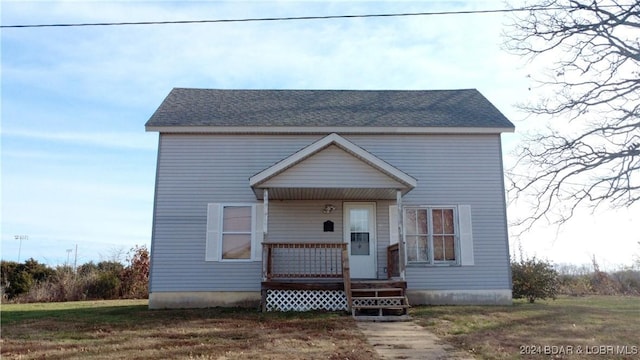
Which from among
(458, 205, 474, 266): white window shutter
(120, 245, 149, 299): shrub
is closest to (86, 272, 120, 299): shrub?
(120, 245, 149, 299): shrub

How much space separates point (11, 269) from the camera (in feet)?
68.5

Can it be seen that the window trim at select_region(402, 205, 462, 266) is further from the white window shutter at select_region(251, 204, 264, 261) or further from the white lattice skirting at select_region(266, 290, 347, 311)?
the white window shutter at select_region(251, 204, 264, 261)

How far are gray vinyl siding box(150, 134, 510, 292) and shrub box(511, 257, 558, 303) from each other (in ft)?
6.08

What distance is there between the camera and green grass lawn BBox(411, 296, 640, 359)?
23.5 ft

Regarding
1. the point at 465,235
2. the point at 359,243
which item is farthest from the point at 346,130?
the point at 465,235

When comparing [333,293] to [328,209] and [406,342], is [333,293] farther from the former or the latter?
[406,342]

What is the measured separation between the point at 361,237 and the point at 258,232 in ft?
8.94

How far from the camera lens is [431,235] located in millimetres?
13047

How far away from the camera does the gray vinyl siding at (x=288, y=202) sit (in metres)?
12.6

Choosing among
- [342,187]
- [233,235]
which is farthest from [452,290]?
[233,235]

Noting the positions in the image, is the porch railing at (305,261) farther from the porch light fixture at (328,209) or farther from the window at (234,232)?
the porch light fixture at (328,209)

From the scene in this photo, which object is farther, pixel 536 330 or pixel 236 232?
pixel 236 232

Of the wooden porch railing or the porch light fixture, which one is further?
the porch light fixture

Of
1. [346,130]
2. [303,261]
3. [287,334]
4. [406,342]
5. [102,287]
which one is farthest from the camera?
[102,287]
